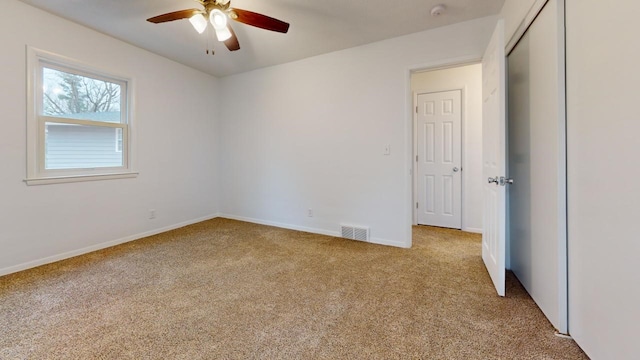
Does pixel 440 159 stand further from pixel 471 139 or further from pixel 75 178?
pixel 75 178

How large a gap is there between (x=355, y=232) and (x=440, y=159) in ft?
5.95

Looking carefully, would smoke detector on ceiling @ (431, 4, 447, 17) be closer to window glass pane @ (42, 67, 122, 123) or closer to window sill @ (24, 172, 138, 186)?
window glass pane @ (42, 67, 122, 123)

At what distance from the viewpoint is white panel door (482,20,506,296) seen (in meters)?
1.91

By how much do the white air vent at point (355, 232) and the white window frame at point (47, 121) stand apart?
2877 mm

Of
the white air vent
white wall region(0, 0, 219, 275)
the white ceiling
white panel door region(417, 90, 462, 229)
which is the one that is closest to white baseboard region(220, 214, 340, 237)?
the white air vent

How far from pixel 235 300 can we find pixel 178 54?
3.34m

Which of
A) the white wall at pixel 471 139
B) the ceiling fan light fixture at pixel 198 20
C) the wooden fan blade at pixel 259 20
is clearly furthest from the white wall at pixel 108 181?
the white wall at pixel 471 139

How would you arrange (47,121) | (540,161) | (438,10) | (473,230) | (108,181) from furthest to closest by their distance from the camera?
(473,230) → (108,181) → (47,121) → (438,10) → (540,161)

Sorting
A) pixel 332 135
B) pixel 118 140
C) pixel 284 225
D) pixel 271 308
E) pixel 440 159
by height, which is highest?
pixel 332 135

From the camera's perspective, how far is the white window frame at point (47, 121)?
8.25ft

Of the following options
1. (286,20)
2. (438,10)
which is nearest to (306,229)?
(286,20)

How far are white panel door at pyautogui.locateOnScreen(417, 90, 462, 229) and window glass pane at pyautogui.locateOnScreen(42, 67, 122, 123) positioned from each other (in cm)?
424

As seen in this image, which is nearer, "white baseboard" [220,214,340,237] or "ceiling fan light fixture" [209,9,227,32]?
"ceiling fan light fixture" [209,9,227,32]

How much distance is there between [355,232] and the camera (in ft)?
11.1
